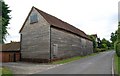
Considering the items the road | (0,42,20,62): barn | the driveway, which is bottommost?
the driveway

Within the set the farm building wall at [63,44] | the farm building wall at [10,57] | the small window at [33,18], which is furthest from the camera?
the farm building wall at [10,57]

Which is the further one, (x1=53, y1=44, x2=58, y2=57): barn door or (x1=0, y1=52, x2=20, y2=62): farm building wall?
(x1=0, y1=52, x2=20, y2=62): farm building wall

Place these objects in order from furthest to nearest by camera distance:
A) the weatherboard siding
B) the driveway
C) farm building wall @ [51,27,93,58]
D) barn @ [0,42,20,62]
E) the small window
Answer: barn @ [0,42,20,62], the small window, farm building wall @ [51,27,93,58], the weatherboard siding, the driveway

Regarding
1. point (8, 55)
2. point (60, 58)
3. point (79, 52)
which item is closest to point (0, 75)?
point (60, 58)

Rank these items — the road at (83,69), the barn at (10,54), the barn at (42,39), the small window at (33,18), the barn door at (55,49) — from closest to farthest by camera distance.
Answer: the road at (83,69), the barn at (42,39), the barn door at (55,49), the small window at (33,18), the barn at (10,54)

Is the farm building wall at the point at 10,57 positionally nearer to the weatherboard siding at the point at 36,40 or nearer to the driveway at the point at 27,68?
the weatherboard siding at the point at 36,40

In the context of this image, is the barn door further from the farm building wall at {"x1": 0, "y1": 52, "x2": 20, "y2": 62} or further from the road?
the road

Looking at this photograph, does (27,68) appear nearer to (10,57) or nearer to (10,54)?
(10,57)

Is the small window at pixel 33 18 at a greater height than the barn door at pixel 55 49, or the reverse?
the small window at pixel 33 18

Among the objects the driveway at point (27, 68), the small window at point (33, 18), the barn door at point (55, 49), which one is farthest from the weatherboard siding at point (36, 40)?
the driveway at point (27, 68)

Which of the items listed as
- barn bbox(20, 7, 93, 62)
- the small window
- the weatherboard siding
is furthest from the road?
the small window

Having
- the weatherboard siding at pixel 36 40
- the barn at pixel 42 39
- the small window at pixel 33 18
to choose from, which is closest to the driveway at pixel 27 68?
the barn at pixel 42 39

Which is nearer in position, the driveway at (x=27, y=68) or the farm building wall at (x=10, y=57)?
the driveway at (x=27, y=68)

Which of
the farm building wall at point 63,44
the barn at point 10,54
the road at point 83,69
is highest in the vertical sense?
the farm building wall at point 63,44
